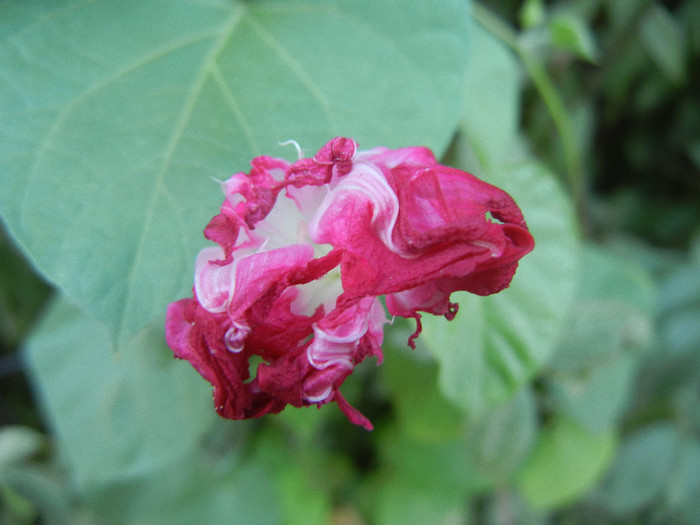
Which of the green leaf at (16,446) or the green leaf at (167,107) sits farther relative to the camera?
the green leaf at (16,446)

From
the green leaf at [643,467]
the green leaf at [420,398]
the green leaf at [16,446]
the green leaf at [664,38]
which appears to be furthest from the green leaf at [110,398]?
the green leaf at [664,38]

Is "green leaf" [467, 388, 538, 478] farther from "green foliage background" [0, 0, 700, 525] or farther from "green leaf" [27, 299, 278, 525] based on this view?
"green leaf" [27, 299, 278, 525]

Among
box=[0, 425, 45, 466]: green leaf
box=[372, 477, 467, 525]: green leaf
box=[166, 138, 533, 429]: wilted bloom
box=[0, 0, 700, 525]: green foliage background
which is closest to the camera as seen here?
box=[166, 138, 533, 429]: wilted bloom

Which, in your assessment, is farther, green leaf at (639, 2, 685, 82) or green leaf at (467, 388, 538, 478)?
green leaf at (639, 2, 685, 82)

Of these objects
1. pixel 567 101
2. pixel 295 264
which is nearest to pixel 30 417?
pixel 295 264

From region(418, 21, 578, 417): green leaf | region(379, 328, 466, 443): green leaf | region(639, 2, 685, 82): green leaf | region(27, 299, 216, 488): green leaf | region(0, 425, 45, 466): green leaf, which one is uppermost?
region(639, 2, 685, 82): green leaf

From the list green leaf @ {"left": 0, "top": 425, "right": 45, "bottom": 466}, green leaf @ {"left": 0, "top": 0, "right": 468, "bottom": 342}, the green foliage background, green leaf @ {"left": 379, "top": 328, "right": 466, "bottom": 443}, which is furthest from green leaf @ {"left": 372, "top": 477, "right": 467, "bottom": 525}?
green leaf @ {"left": 0, "top": 0, "right": 468, "bottom": 342}

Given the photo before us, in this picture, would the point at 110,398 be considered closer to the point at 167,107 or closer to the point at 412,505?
the point at 167,107

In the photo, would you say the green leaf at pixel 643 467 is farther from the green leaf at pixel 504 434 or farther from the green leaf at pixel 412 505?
the green leaf at pixel 504 434
